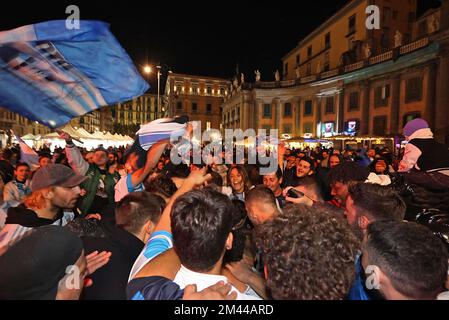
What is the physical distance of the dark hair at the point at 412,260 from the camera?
1537mm

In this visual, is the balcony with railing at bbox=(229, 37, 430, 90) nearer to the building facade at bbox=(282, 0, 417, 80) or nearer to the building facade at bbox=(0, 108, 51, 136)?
the building facade at bbox=(282, 0, 417, 80)

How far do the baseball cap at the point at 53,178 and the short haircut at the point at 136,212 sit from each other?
0.83m

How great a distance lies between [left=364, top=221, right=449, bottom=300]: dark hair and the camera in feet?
5.04

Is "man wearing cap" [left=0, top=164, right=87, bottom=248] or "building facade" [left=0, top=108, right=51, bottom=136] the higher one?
"building facade" [left=0, top=108, right=51, bottom=136]

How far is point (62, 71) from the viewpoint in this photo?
12.4 ft

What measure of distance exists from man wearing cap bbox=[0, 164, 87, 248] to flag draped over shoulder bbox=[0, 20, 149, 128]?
3.60 ft

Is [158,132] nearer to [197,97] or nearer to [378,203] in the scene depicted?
[378,203]

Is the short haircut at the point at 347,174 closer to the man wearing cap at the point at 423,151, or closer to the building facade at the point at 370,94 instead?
the man wearing cap at the point at 423,151

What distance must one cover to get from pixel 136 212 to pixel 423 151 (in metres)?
3.82

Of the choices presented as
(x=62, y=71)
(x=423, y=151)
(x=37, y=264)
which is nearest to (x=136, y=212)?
(x=37, y=264)

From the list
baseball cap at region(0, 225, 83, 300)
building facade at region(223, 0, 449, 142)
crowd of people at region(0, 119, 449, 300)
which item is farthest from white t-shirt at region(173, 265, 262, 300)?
building facade at region(223, 0, 449, 142)

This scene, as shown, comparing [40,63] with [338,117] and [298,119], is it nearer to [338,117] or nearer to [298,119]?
[338,117]
